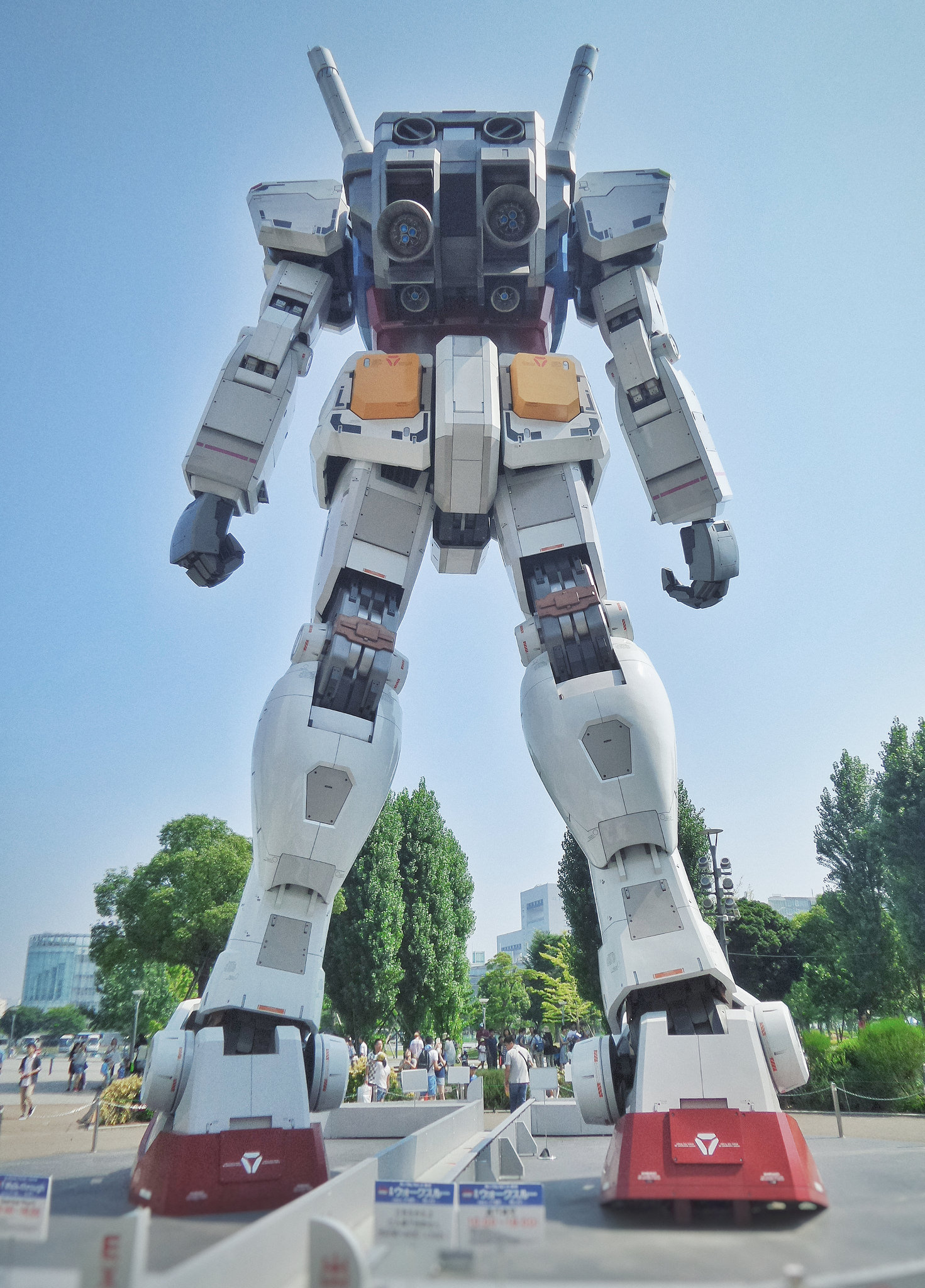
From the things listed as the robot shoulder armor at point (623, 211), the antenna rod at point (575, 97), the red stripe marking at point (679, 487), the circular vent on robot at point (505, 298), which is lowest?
the red stripe marking at point (679, 487)

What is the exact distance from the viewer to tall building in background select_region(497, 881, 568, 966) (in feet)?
347

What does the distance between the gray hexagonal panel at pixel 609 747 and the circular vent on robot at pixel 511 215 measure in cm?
355

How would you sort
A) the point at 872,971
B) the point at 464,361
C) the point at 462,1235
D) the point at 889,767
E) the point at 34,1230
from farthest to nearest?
the point at 872,971, the point at 889,767, the point at 464,361, the point at 34,1230, the point at 462,1235

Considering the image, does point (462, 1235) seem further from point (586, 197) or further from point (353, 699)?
point (586, 197)

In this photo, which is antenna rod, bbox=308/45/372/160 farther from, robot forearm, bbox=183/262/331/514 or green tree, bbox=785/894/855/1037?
green tree, bbox=785/894/855/1037

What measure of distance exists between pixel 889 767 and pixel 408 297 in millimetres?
18619

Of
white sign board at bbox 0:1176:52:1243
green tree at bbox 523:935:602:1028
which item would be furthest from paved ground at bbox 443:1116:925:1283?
green tree at bbox 523:935:602:1028

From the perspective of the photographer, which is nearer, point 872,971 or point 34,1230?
point 34,1230

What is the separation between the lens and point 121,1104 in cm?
1174

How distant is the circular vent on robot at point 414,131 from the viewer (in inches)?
249

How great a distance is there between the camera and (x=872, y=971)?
23.5 metres

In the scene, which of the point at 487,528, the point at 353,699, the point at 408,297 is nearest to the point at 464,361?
the point at 408,297

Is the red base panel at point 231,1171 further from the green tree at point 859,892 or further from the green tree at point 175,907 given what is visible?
the green tree at point 859,892

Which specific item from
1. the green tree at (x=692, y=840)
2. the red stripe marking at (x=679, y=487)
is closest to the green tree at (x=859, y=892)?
the green tree at (x=692, y=840)
